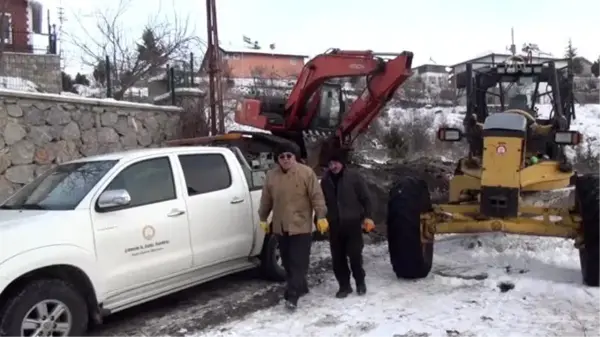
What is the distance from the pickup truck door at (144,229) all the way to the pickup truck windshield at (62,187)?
19cm

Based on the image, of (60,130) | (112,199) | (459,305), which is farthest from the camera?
(60,130)

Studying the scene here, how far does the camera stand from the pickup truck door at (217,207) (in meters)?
6.66

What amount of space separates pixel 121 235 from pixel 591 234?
15.8ft

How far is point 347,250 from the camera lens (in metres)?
7.01

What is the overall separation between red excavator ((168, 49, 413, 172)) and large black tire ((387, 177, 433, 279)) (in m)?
3.21

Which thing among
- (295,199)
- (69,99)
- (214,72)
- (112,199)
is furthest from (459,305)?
(214,72)

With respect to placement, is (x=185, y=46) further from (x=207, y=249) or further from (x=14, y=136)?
(x=207, y=249)

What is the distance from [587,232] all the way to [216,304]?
13.3 ft

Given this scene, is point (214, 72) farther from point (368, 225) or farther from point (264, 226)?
point (368, 225)

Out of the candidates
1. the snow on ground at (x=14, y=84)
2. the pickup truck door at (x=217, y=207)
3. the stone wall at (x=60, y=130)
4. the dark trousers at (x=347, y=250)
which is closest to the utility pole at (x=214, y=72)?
the stone wall at (x=60, y=130)

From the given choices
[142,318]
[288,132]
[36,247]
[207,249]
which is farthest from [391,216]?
[288,132]

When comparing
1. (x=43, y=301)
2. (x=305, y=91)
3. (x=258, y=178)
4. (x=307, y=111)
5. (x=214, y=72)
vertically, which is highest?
(x=214, y=72)

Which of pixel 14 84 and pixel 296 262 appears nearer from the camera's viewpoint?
pixel 296 262

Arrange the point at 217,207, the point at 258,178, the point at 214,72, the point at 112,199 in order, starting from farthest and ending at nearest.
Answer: the point at 214,72, the point at 258,178, the point at 217,207, the point at 112,199
